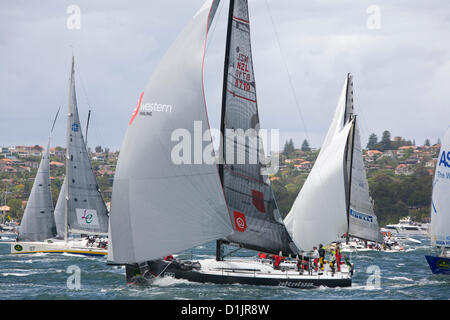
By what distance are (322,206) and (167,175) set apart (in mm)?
15354

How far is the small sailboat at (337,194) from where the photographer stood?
121ft

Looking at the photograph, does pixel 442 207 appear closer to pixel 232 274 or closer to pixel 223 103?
pixel 232 274

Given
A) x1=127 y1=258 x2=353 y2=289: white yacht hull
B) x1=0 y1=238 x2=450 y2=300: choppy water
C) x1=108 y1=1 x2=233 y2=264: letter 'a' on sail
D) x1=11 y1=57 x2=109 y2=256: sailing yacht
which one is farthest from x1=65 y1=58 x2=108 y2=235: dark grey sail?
x1=108 y1=1 x2=233 y2=264: letter 'a' on sail

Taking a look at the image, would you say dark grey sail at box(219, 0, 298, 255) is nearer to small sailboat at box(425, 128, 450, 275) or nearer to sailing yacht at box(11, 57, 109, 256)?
small sailboat at box(425, 128, 450, 275)

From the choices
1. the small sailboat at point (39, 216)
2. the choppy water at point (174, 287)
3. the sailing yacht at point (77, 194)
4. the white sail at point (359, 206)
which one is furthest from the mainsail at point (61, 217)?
the white sail at point (359, 206)

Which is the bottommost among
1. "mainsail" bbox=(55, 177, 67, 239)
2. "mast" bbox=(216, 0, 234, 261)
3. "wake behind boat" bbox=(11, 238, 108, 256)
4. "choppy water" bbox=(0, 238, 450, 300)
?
"choppy water" bbox=(0, 238, 450, 300)

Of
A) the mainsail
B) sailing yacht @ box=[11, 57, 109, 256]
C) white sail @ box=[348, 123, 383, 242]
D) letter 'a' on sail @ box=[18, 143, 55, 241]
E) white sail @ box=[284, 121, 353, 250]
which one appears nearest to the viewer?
white sail @ box=[284, 121, 353, 250]

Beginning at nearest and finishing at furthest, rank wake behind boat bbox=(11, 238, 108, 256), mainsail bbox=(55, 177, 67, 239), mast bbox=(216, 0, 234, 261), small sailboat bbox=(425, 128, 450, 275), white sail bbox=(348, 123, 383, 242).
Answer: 1. mast bbox=(216, 0, 234, 261)
2. small sailboat bbox=(425, 128, 450, 275)
3. white sail bbox=(348, 123, 383, 242)
4. wake behind boat bbox=(11, 238, 108, 256)
5. mainsail bbox=(55, 177, 67, 239)

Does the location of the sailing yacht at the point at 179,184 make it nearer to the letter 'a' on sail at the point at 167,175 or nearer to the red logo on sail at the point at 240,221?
the letter 'a' on sail at the point at 167,175

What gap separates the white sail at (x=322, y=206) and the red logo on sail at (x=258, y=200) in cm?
835

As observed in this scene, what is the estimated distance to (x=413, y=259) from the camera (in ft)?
159

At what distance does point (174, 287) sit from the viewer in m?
25.8

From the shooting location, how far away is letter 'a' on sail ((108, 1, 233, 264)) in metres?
24.1

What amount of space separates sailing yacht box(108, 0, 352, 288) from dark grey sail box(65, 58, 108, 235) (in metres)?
22.9
